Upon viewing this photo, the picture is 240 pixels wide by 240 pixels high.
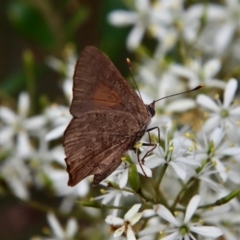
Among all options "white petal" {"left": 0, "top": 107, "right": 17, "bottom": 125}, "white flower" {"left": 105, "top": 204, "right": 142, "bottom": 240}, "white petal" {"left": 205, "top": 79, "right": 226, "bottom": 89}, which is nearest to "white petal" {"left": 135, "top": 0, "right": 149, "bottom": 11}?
"white petal" {"left": 205, "top": 79, "right": 226, "bottom": 89}

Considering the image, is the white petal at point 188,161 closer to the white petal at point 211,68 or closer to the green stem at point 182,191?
the green stem at point 182,191

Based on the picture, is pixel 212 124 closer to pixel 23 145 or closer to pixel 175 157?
pixel 175 157

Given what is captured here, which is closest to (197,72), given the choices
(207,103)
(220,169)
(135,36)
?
(207,103)

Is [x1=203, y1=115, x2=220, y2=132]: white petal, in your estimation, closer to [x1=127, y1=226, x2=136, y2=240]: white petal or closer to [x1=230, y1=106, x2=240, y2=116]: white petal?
[x1=230, y1=106, x2=240, y2=116]: white petal

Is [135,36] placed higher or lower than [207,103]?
higher

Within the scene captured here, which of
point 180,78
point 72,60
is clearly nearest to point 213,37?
point 180,78

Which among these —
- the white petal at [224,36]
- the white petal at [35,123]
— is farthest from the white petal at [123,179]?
the white petal at [224,36]
